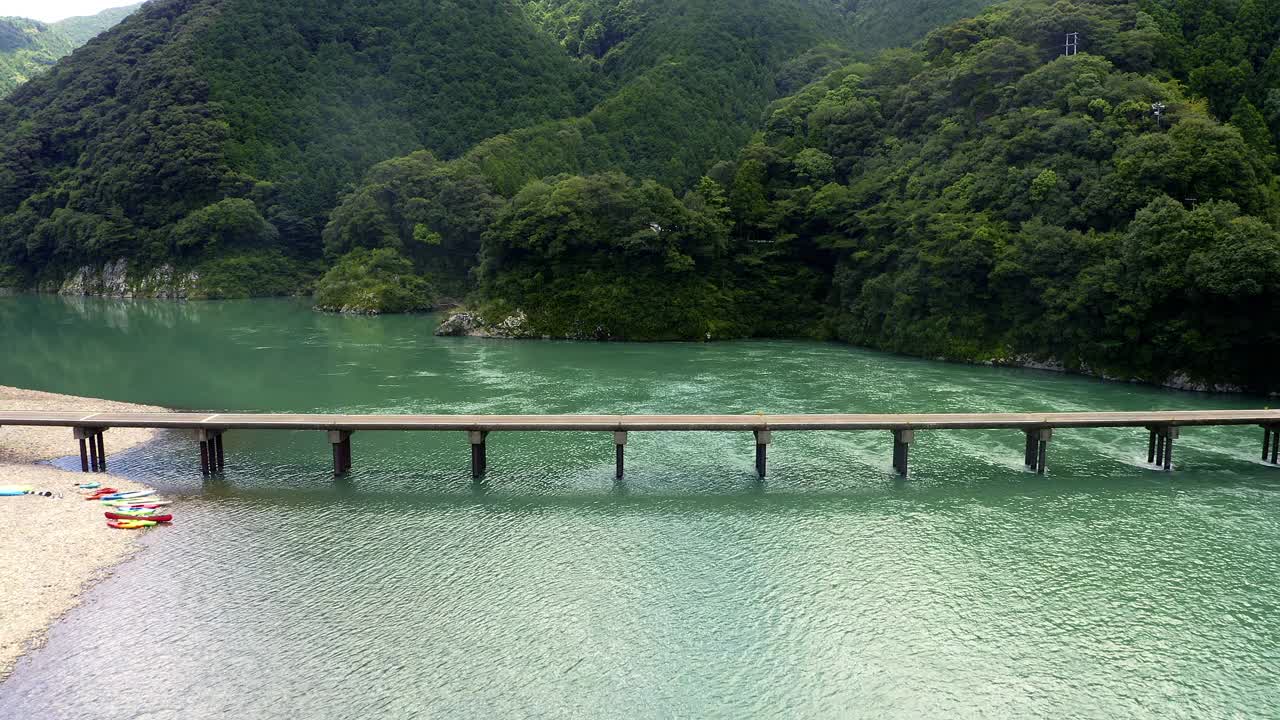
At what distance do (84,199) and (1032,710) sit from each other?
12701cm

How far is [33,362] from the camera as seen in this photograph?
Result: 48250 mm

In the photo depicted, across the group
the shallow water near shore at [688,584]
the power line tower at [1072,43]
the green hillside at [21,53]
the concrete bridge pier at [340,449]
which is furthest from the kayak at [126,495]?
the green hillside at [21,53]

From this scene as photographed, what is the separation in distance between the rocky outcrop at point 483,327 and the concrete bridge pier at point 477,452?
114 ft

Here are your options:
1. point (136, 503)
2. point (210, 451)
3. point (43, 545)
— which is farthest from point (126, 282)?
point (43, 545)

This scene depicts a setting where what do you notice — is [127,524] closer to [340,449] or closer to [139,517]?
[139,517]

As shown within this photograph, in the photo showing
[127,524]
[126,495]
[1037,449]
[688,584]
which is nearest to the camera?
[688,584]

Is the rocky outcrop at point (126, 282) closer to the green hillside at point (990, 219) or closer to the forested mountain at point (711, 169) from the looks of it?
the forested mountain at point (711, 169)

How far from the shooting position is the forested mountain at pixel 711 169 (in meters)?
40.5

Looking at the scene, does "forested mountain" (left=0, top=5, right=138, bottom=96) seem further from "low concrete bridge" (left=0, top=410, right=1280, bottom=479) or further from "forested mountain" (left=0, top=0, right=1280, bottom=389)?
"low concrete bridge" (left=0, top=410, right=1280, bottom=479)

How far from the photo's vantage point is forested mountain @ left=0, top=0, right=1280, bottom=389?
4053cm

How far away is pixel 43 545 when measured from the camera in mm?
18203

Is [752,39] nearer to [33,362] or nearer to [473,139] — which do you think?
[473,139]

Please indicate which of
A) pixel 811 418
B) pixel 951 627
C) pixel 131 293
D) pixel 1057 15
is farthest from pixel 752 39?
pixel 951 627

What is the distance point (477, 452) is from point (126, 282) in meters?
101
